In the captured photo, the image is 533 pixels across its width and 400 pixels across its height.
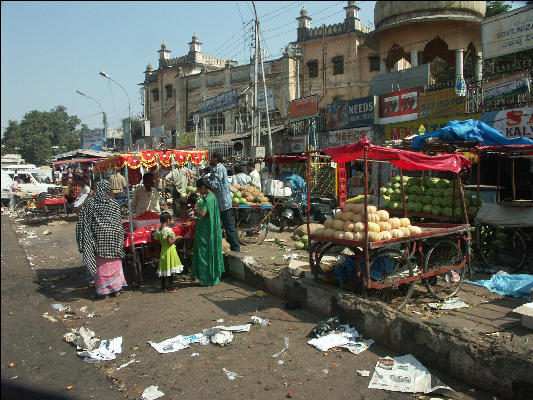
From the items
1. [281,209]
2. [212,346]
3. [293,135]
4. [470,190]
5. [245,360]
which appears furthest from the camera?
[293,135]

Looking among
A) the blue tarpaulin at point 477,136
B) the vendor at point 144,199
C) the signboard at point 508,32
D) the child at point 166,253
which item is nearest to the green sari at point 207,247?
the child at point 166,253

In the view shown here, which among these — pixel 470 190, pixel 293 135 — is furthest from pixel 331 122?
pixel 470 190

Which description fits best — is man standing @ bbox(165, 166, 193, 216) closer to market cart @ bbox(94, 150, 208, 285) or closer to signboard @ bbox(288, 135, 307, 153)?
market cart @ bbox(94, 150, 208, 285)

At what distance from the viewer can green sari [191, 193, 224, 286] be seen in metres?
6.95

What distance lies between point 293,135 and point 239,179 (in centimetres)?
1091

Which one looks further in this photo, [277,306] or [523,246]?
[523,246]

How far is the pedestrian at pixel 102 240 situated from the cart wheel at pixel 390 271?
12.7 ft

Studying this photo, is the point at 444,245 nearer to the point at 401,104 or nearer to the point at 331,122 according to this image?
the point at 401,104

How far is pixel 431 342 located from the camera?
13.3ft

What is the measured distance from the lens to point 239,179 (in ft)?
41.5

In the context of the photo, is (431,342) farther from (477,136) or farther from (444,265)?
(477,136)

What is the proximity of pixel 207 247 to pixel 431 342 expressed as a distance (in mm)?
3944

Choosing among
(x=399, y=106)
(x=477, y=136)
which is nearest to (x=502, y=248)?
(x=477, y=136)

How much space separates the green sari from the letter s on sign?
31.4 feet
